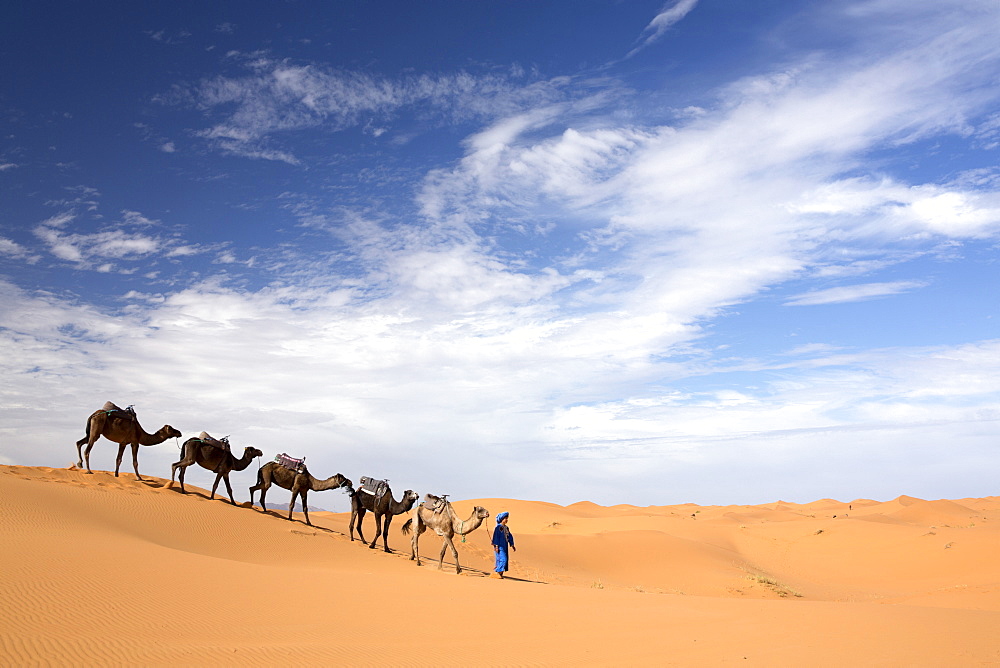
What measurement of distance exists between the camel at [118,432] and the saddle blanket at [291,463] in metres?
3.83

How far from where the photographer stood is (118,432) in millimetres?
22078

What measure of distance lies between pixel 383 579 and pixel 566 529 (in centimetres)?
2857

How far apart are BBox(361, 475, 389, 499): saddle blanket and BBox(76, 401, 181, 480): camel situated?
706 cm

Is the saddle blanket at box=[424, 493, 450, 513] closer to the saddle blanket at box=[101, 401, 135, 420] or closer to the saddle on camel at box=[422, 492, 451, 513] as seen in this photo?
the saddle on camel at box=[422, 492, 451, 513]

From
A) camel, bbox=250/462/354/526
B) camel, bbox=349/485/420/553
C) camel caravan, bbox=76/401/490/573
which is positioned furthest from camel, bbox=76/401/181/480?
camel, bbox=349/485/420/553

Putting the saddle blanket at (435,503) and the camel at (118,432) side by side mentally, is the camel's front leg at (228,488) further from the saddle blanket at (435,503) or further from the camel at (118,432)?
the saddle blanket at (435,503)

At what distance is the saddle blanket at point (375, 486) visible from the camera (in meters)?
22.2

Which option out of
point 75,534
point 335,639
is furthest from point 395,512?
point 335,639

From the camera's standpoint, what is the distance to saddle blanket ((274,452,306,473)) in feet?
77.3

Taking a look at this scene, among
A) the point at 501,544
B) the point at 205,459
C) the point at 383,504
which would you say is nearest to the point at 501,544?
the point at 501,544

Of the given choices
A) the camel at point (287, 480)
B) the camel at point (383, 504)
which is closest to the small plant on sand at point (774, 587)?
the camel at point (383, 504)

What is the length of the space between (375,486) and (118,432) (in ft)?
27.8

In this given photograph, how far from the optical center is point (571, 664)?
809 cm

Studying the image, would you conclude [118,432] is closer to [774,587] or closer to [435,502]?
[435,502]
